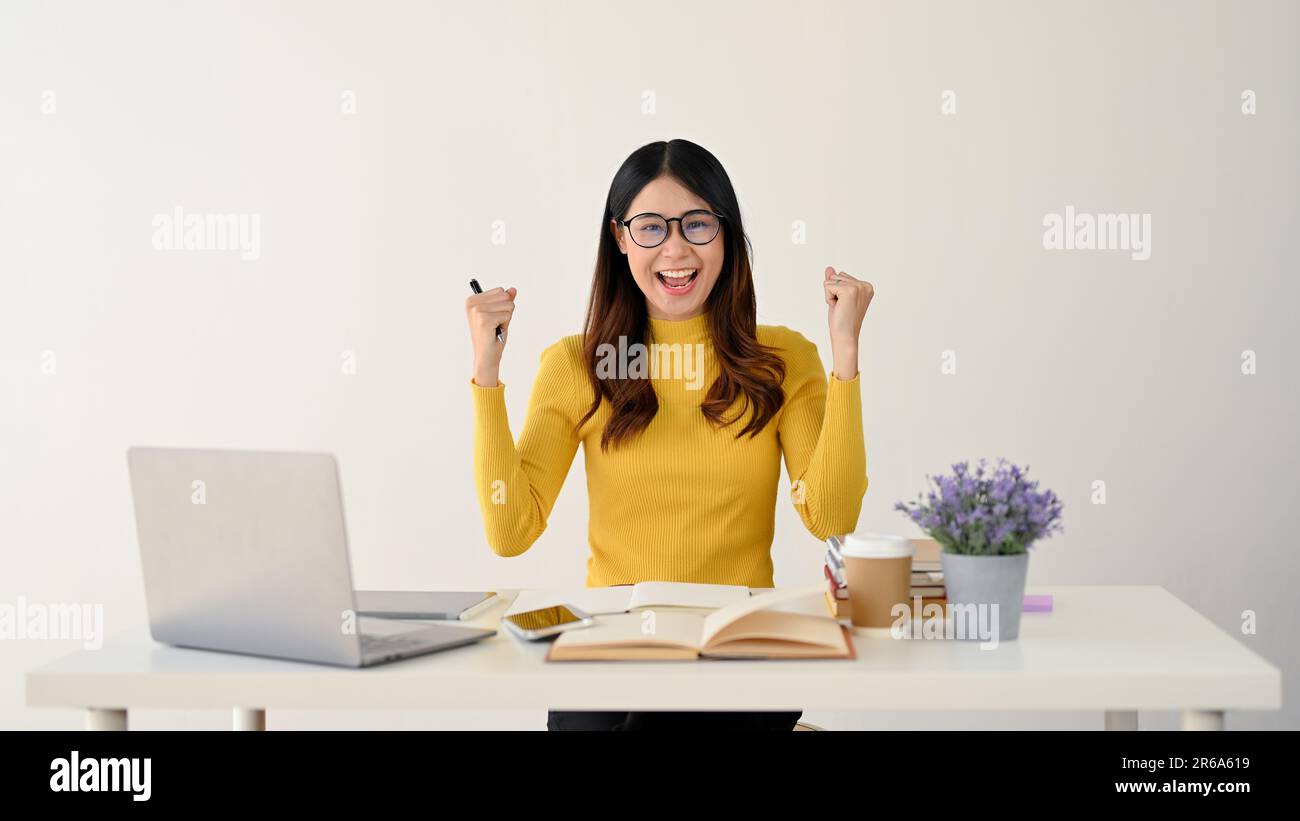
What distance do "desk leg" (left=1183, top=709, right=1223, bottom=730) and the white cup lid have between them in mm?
364

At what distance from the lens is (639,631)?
1.44 meters

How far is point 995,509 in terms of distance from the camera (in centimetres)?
141

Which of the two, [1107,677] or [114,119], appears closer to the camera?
[1107,677]

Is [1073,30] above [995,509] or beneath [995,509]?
above

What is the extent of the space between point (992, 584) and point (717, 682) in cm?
38

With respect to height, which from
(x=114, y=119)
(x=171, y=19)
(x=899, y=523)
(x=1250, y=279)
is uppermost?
(x=171, y=19)

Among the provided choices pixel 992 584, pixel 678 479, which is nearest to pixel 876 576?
pixel 992 584

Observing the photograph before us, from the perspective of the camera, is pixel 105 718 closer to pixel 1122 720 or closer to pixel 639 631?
pixel 639 631

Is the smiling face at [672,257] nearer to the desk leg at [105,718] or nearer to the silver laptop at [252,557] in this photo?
the silver laptop at [252,557]

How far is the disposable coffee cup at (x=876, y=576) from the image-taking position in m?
1.50

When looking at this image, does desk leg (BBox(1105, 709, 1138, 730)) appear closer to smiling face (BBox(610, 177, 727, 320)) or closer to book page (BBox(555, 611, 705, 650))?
book page (BBox(555, 611, 705, 650))

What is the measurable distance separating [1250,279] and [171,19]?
3.12 meters

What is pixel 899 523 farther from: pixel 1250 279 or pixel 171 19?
pixel 171 19

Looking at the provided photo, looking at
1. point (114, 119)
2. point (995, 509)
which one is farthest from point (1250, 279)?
point (114, 119)
